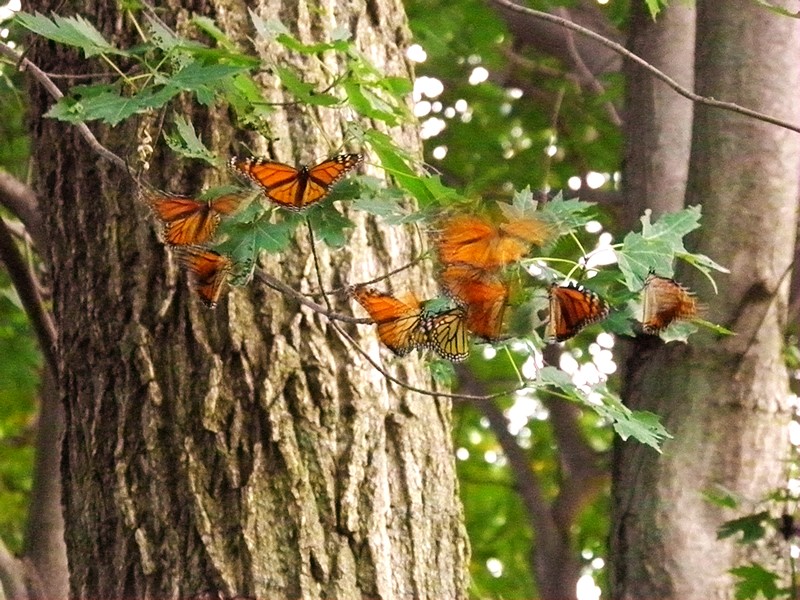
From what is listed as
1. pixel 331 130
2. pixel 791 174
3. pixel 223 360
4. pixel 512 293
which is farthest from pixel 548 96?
pixel 512 293

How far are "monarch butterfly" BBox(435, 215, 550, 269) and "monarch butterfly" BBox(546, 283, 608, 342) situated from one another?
8 centimetres

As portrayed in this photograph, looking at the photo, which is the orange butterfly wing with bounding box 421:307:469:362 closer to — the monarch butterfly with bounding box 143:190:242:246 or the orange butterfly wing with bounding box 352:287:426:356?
the orange butterfly wing with bounding box 352:287:426:356

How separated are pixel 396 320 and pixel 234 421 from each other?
1.74ft

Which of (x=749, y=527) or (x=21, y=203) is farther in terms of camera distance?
(x=21, y=203)

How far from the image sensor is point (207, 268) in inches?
76.1

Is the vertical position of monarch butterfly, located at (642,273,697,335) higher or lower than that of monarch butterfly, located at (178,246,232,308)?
lower

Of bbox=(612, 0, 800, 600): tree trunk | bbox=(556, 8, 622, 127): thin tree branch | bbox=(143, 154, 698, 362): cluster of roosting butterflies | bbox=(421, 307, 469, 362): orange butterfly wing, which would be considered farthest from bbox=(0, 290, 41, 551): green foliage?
bbox=(421, 307, 469, 362): orange butterfly wing

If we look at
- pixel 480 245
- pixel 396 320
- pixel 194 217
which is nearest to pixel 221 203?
pixel 194 217

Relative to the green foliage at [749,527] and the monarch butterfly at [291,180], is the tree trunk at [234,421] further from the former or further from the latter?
the green foliage at [749,527]

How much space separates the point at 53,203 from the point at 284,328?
2.10ft

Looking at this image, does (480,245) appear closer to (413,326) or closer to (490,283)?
(490,283)

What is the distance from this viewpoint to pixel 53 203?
256 cm

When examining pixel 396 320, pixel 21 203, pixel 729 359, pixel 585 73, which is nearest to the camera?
pixel 396 320

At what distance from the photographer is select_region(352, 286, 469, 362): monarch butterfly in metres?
1.77
